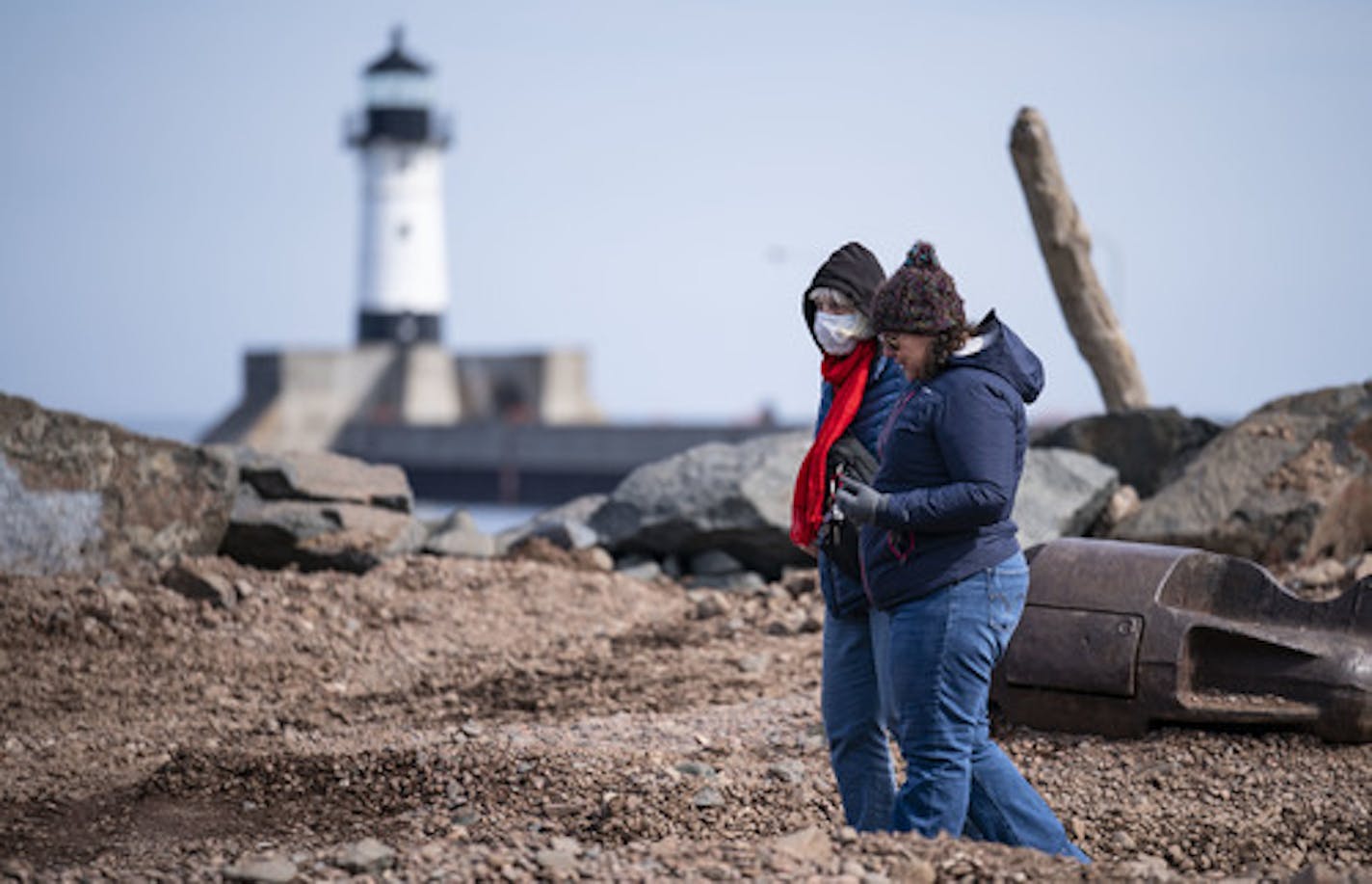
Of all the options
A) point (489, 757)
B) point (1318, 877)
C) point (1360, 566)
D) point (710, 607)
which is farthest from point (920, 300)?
point (1360, 566)

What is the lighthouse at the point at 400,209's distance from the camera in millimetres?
48688

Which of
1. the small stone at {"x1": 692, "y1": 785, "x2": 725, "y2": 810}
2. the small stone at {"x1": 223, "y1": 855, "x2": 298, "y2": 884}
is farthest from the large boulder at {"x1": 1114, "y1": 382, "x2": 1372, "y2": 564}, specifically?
the small stone at {"x1": 223, "y1": 855, "x2": 298, "y2": 884}

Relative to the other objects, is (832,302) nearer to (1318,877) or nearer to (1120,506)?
(1318,877)

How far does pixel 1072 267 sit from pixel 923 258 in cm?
850

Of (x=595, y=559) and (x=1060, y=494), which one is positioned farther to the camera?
(x=595, y=559)

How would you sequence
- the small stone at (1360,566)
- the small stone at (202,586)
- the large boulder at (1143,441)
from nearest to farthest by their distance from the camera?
the small stone at (1360,566) < the small stone at (202,586) < the large boulder at (1143,441)

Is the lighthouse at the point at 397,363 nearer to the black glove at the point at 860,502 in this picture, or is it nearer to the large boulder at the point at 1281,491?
the large boulder at the point at 1281,491

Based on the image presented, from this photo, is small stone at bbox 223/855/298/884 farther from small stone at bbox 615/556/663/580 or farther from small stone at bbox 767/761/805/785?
small stone at bbox 615/556/663/580

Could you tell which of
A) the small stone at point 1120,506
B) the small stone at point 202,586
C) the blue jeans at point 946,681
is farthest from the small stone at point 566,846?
the small stone at point 1120,506

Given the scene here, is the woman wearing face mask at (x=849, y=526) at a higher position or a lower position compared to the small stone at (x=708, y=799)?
higher

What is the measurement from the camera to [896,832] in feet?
14.0

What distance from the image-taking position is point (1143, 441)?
38.6ft

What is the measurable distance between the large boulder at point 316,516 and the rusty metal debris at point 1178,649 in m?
5.23

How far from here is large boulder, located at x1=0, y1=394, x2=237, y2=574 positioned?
9.41 meters
